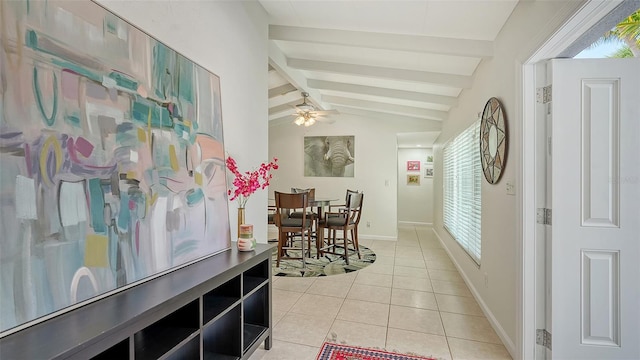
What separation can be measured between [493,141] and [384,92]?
2.11 meters

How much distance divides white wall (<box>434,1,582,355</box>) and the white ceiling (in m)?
0.18

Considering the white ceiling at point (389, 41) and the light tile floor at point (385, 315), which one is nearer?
the light tile floor at point (385, 315)

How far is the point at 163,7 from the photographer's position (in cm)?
157

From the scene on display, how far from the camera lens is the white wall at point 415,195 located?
307 inches

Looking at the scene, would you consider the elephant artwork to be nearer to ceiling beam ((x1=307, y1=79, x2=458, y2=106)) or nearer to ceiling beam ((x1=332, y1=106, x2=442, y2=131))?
ceiling beam ((x1=332, y1=106, x2=442, y2=131))

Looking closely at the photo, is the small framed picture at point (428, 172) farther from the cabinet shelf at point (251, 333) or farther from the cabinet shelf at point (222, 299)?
the cabinet shelf at point (222, 299)

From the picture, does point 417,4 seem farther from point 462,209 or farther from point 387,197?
point 387,197

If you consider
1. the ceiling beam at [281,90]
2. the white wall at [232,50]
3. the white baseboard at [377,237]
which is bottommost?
the white baseboard at [377,237]

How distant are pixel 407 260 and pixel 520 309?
258cm

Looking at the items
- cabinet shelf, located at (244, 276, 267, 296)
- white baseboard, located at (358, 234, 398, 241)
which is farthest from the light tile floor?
white baseboard, located at (358, 234, 398, 241)

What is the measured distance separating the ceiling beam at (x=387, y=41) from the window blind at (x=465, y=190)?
33.6 inches

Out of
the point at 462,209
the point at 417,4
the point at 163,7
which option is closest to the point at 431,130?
the point at 462,209

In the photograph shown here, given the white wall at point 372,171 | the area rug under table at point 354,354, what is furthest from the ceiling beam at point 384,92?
the area rug under table at point 354,354

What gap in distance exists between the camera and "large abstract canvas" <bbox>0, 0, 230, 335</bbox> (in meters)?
0.93
